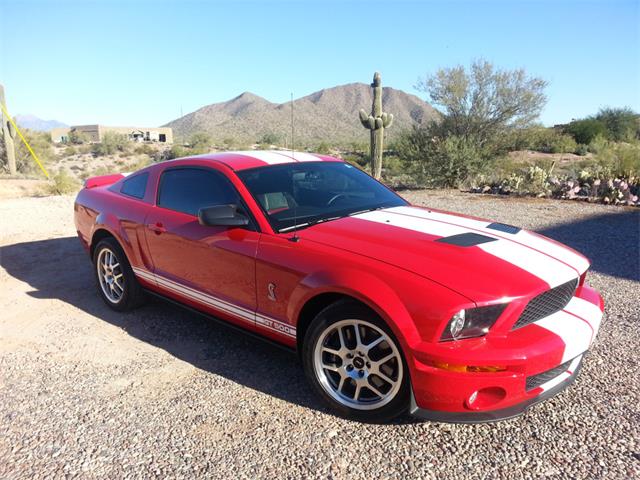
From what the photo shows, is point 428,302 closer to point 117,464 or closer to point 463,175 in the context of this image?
point 117,464

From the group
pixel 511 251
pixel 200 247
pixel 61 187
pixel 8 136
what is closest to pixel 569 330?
pixel 511 251

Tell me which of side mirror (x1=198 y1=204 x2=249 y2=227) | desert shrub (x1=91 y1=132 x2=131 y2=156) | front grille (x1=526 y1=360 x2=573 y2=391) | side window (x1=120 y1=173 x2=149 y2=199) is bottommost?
front grille (x1=526 y1=360 x2=573 y2=391)

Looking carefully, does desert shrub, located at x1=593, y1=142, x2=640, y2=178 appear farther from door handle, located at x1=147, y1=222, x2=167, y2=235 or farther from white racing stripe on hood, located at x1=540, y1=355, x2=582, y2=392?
door handle, located at x1=147, y1=222, x2=167, y2=235

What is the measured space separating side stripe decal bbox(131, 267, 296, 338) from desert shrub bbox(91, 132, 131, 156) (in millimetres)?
33303

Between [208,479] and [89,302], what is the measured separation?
129 inches

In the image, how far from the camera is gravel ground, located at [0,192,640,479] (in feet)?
8.11

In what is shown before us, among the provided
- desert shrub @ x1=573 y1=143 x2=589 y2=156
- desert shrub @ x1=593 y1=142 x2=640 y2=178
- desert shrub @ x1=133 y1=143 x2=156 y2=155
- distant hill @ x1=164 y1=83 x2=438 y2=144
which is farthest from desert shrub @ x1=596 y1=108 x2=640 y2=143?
desert shrub @ x1=133 y1=143 x2=156 y2=155

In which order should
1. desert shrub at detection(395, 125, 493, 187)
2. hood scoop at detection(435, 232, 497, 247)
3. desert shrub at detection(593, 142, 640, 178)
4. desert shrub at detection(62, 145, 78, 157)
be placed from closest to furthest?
hood scoop at detection(435, 232, 497, 247)
desert shrub at detection(593, 142, 640, 178)
desert shrub at detection(395, 125, 493, 187)
desert shrub at detection(62, 145, 78, 157)

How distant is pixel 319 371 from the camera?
9.57 ft

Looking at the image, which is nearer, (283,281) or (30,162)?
(283,281)

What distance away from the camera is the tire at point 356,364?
2645 mm

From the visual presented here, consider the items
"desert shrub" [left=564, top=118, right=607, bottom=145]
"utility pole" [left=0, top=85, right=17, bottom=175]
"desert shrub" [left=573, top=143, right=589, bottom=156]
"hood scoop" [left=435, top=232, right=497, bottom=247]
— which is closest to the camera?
"hood scoop" [left=435, top=232, right=497, bottom=247]

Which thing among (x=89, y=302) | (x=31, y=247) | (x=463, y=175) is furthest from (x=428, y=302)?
(x=463, y=175)

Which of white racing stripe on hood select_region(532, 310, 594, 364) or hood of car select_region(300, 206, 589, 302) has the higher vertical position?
hood of car select_region(300, 206, 589, 302)
